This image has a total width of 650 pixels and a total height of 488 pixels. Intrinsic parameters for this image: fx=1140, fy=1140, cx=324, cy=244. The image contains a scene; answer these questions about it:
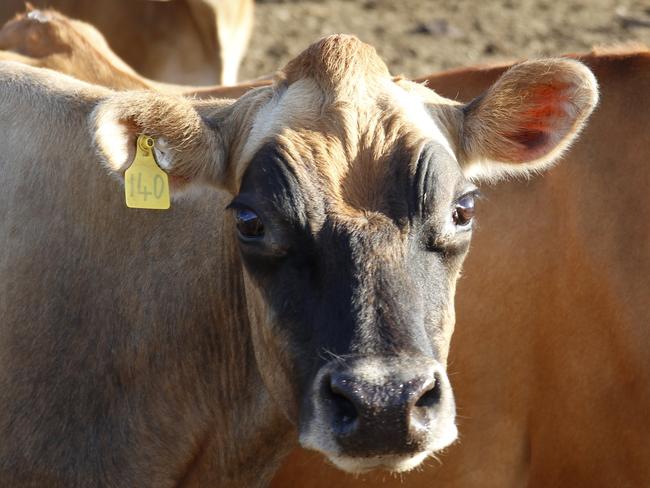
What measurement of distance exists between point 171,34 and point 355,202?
6.56m

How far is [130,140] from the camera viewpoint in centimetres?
406

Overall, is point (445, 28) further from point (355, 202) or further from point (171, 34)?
point (355, 202)

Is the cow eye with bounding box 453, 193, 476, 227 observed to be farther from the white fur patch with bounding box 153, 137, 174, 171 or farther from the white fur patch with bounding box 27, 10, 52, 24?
the white fur patch with bounding box 27, 10, 52, 24

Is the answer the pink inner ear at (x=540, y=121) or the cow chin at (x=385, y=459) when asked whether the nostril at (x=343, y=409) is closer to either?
the cow chin at (x=385, y=459)

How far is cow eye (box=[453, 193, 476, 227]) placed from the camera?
3.85m

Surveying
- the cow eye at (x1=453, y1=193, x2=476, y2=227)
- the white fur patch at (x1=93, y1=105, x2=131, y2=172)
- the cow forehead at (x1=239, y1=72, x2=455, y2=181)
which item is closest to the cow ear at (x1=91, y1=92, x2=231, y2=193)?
the white fur patch at (x1=93, y1=105, x2=131, y2=172)

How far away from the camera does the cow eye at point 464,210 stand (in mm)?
3850

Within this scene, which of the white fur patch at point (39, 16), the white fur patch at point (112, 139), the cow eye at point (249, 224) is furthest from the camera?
the white fur patch at point (39, 16)

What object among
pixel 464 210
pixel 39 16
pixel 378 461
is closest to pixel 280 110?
pixel 464 210

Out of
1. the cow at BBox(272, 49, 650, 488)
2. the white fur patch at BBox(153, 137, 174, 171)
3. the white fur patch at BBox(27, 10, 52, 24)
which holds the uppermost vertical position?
the white fur patch at BBox(27, 10, 52, 24)

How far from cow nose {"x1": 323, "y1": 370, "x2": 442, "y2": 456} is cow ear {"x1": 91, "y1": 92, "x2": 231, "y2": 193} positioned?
3.47 ft

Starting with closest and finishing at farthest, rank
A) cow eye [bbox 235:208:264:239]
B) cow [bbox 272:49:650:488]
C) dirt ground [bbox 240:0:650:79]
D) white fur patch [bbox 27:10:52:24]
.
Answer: cow eye [bbox 235:208:264:239] < cow [bbox 272:49:650:488] < white fur patch [bbox 27:10:52:24] < dirt ground [bbox 240:0:650:79]

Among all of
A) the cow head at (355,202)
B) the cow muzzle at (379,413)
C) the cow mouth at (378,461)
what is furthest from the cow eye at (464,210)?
the cow mouth at (378,461)

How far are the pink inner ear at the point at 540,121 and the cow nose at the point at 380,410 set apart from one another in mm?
1238
